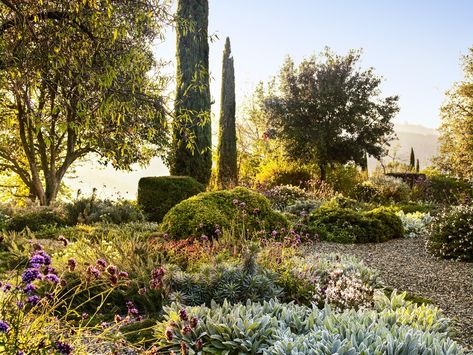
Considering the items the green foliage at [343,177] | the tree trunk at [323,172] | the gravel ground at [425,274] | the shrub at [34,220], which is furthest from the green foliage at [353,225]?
the tree trunk at [323,172]

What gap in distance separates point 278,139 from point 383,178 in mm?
4705

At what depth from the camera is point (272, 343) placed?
3072 mm

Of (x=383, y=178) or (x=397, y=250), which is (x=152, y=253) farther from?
(x=383, y=178)

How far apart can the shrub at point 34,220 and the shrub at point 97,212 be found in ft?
0.87

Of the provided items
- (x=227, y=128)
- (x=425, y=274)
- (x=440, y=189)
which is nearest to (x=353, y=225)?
(x=425, y=274)

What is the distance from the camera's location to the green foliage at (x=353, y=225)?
8.81 metres

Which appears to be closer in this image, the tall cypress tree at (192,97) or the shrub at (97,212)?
the shrub at (97,212)

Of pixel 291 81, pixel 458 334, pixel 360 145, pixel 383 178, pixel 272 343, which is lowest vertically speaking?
pixel 458 334

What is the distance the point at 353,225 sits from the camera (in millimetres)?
9102

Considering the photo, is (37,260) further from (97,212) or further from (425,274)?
(97,212)

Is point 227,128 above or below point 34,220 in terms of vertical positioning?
above

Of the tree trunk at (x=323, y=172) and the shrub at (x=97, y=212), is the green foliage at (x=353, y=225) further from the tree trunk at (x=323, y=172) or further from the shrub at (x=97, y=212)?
the tree trunk at (x=323, y=172)

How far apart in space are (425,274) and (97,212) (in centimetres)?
699

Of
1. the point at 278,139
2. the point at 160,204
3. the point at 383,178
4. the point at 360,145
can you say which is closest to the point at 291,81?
the point at 278,139
